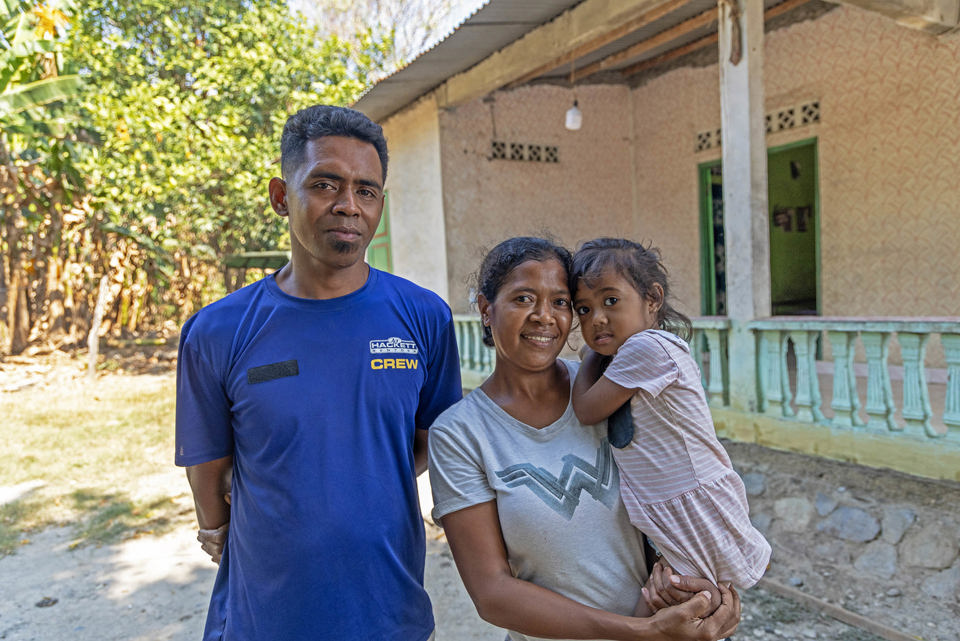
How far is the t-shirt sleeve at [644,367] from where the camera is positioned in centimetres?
142

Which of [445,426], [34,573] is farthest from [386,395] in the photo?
[34,573]

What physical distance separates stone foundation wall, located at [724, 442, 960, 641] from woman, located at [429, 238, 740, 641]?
2.58 meters

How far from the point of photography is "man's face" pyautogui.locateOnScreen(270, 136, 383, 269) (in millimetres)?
1415

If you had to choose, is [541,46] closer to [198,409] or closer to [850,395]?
[850,395]

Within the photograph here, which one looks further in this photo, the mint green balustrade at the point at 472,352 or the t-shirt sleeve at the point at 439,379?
the mint green balustrade at the point at 472,352

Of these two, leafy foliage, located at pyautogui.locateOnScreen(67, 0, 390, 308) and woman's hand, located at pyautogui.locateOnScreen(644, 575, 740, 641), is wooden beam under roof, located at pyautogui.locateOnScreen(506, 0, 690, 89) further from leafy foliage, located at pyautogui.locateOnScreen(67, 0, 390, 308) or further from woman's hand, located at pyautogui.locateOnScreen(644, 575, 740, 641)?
leafy foliage, located at pyautogui.locateOnScreen(67, 0, 390, 308)

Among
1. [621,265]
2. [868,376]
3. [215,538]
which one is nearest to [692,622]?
[621,265]

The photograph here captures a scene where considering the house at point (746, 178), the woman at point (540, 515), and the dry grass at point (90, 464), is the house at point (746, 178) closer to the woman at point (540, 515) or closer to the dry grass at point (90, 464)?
the woman at point (540, 515)

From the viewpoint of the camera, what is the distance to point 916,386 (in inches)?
144

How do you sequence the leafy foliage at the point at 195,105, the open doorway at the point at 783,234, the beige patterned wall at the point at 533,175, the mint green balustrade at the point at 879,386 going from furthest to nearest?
the leafy foliage at the point at 195,105, the beige patterned wall at the point at 533,175, the open doorway at the point at 783,234, the mint green balustrade at the point at 879,386

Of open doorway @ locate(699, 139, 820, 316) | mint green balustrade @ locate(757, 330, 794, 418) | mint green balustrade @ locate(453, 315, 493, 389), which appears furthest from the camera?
open doorway @ locate(699, 139, 820, 316)

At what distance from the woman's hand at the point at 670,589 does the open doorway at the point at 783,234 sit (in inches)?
257

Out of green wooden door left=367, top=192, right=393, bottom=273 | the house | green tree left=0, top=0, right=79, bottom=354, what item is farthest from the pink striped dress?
green tree left=0, top=0, right=79, bottom=354

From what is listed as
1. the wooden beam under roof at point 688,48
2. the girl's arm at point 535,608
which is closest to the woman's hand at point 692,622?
the girl's arm at point 535,608
